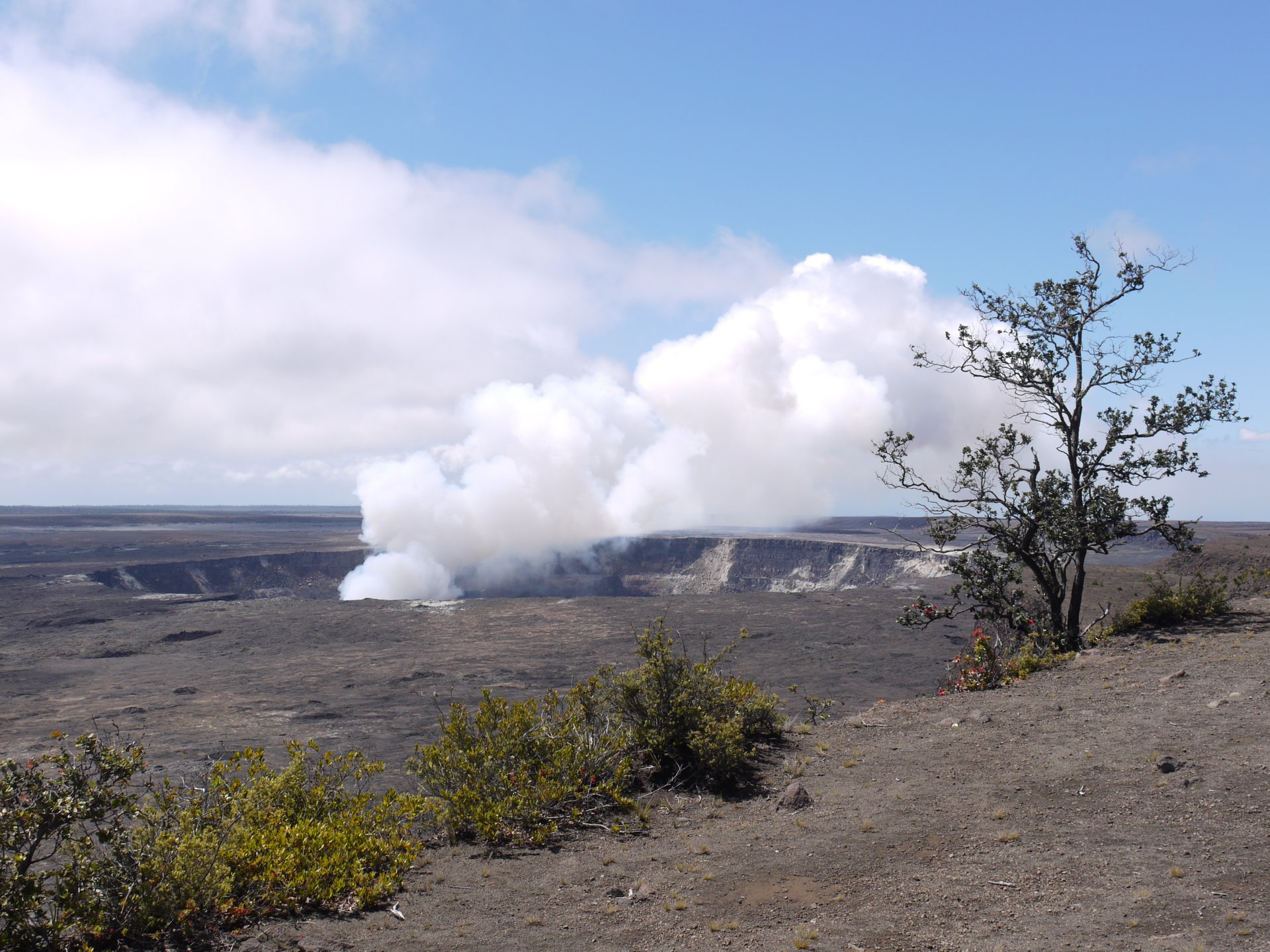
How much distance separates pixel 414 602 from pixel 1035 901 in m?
35.3

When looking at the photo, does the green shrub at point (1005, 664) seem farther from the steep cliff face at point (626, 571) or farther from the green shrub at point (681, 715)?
the steep cliff face at point (626, 571)

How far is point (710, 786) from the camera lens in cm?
838

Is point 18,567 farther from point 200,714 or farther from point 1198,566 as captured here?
point 1198,566

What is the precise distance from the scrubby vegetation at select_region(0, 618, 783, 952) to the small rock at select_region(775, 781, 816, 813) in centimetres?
88

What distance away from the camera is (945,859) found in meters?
5.74

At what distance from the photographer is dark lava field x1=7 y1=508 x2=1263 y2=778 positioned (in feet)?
60.7

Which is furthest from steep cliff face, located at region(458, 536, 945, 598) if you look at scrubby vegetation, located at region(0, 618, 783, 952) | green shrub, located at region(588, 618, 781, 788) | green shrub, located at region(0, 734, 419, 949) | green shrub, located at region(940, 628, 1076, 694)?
green shrub, located at region(0, 734, 419, 949)

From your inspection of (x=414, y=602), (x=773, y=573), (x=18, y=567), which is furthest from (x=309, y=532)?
(x=414, y=602)

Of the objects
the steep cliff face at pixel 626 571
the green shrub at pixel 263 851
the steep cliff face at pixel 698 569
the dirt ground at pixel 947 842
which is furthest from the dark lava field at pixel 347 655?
the steep cliff face at pixel 698 569

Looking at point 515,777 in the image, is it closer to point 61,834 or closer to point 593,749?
point 593,749

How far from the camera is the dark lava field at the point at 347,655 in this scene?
18500mm

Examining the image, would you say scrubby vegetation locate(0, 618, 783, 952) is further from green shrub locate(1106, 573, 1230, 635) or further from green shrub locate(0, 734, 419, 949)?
green shrub locate(1106, 573, 1230, 635)

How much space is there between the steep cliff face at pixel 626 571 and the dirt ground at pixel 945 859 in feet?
155

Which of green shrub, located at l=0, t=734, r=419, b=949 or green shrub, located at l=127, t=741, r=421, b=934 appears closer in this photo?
green shrub, located at l=0, t=734, r=419, b=949
